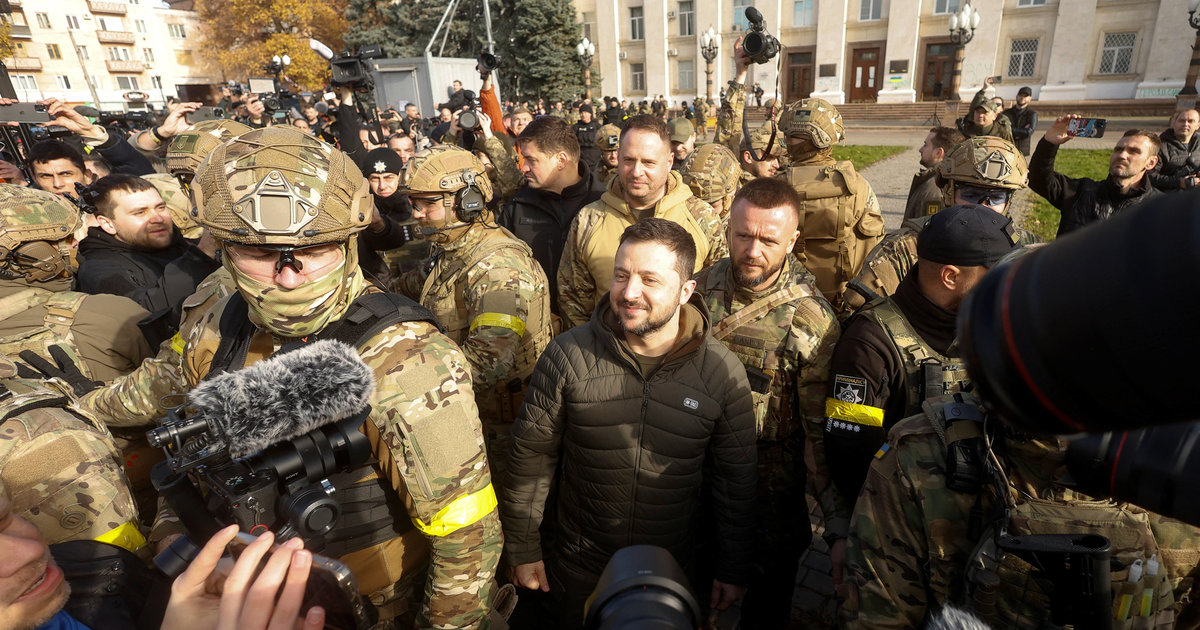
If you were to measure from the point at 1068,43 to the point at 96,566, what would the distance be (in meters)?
42.4

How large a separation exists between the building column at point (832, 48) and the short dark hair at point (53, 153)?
36.5 metres

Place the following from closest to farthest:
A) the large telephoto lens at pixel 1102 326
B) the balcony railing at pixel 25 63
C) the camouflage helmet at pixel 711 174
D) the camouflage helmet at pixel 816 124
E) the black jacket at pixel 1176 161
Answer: the large telephoto lens at pixel 1102 326, the camouflage helmet at pixel 816 124, the camouflage helmet at pixel 711 174, the black jacket at pixel 1176 161, the balcony railing at pixel 25 63

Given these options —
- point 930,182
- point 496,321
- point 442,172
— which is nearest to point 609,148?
point 930,182

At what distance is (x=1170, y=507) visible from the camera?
1180 mm

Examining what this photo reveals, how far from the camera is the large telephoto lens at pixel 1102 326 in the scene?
70 cm

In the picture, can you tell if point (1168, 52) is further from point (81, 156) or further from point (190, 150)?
point (81, 156)

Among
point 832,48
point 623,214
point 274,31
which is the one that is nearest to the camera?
point 623,214

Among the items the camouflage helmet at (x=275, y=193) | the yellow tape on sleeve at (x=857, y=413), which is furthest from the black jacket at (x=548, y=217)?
the camouflage helmet at (x=275, y=193)

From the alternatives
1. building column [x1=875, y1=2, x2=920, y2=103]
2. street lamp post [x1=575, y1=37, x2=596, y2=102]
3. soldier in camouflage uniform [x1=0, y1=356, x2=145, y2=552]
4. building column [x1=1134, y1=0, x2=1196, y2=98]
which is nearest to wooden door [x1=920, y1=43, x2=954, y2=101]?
building column [x1=875, y1=2, x2=920, y2=103]

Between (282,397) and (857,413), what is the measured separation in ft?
7.82

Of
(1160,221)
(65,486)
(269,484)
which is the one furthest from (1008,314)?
(65,486)

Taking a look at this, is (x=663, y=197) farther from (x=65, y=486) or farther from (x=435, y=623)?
(x=65, y=486)

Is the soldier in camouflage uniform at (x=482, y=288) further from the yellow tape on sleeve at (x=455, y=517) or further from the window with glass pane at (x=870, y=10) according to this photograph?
the window with glass pane at (x=870, y=10)

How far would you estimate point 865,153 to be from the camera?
20297 mm
